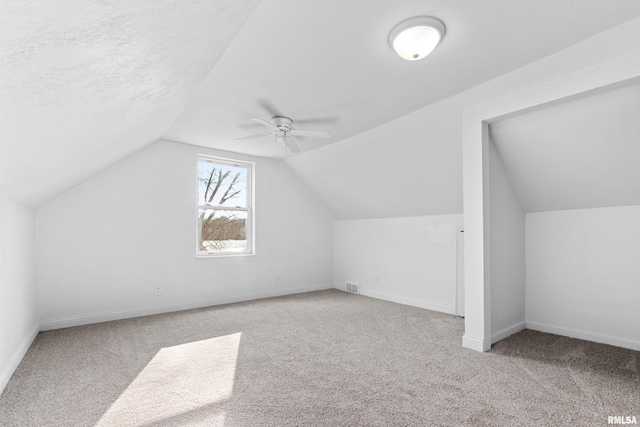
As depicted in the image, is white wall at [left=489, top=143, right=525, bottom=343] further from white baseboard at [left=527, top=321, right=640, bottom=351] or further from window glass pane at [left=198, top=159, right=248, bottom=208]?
window glass pane at [left=198, top=159, right=248, bottom=208]

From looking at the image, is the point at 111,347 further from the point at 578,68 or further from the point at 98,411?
the point at 578,68

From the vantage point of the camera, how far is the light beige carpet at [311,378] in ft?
6.28

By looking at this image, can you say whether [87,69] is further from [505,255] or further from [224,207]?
[224,207]

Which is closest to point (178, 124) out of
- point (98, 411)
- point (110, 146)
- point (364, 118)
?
point (110, 146)

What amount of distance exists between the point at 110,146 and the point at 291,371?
8.28 ft

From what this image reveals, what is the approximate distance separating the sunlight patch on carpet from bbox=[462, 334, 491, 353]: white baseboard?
2054mm

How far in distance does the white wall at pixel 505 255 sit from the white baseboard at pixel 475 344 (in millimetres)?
219

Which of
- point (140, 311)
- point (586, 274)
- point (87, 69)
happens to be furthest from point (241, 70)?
point (586, 274)

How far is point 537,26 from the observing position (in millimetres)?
2043

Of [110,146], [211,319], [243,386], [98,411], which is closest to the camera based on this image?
[98,411]

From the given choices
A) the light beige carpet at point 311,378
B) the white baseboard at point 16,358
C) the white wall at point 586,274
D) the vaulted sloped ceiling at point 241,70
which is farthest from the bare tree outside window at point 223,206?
the white wall at point 586,274

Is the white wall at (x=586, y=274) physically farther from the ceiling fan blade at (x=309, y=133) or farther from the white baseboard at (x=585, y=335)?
the ceiling fan blade at (x=309, y=133)

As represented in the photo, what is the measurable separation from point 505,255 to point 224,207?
3.83m

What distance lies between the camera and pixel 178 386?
2.29 meters
